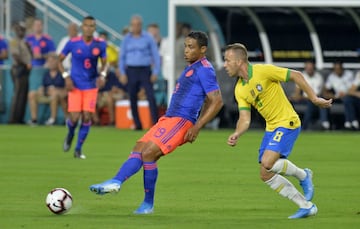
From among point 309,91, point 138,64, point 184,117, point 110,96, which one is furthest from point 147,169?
point 110,96

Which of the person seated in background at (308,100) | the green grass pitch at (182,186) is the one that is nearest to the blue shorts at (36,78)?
the green grass pitch at (182,186)

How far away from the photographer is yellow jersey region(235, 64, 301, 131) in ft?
40.4

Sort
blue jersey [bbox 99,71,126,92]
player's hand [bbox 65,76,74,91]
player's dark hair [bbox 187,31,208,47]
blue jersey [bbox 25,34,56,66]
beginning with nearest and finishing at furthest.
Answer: player's dark hair [bbox 187,31,208,47] → player's hand [bbox 65,76,74,91] → blue jersey [bbox 99,71,126,92] → blue jersey [bbox 25,34,56,66]

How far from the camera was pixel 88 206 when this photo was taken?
13312mm

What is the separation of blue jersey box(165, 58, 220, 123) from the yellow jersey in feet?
1.12

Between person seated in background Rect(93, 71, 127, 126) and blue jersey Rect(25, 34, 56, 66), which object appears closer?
person seated in background Rect(93, 71, 127, 126)

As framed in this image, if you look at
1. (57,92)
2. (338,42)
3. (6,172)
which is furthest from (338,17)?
(6,172)

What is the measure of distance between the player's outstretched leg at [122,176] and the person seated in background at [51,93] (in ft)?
62.4

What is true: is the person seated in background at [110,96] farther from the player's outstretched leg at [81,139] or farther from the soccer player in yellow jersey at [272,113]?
the soccer player in yellow jersey at [272,113]

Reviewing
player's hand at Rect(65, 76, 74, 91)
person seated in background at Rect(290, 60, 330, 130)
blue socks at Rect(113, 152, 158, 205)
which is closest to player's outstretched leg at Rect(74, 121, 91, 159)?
player's hand at Rect(65, 76, 74, 91)

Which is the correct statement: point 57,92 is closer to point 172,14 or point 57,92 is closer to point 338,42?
point 172,14

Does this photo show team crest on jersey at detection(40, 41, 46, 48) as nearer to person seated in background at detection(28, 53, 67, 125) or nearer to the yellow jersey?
person seated in background at detection(28, 53, 67, 125)

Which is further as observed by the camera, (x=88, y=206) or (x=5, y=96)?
(x=5, y=96)

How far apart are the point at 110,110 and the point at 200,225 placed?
2054 centimetres
